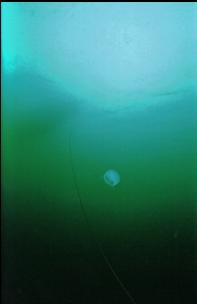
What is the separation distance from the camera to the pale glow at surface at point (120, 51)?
1.93m

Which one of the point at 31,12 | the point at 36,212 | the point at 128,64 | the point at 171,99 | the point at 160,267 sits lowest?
the point at 160,267

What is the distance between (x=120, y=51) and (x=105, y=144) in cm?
42

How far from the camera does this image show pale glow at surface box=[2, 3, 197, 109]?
1.93 meters

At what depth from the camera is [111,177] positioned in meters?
1.97

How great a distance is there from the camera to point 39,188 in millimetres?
2020

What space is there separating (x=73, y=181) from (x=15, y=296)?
0.63 meters

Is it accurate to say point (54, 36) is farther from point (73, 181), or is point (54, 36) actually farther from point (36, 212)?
point (36, 212)

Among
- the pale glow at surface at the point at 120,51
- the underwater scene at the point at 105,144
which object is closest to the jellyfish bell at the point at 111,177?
the underwater scene at the point at 105,144

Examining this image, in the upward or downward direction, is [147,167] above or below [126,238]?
above

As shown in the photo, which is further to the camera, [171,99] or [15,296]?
[15,296]

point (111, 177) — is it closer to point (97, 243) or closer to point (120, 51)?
point (97, 243)

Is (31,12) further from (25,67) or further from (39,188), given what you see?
(39,188)

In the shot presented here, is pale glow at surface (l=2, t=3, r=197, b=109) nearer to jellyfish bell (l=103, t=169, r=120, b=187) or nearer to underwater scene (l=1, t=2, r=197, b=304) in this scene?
underwater scene (l=1, t=2, r=197, b=304)

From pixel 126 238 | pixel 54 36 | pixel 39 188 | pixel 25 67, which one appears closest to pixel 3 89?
pixel 25 67
